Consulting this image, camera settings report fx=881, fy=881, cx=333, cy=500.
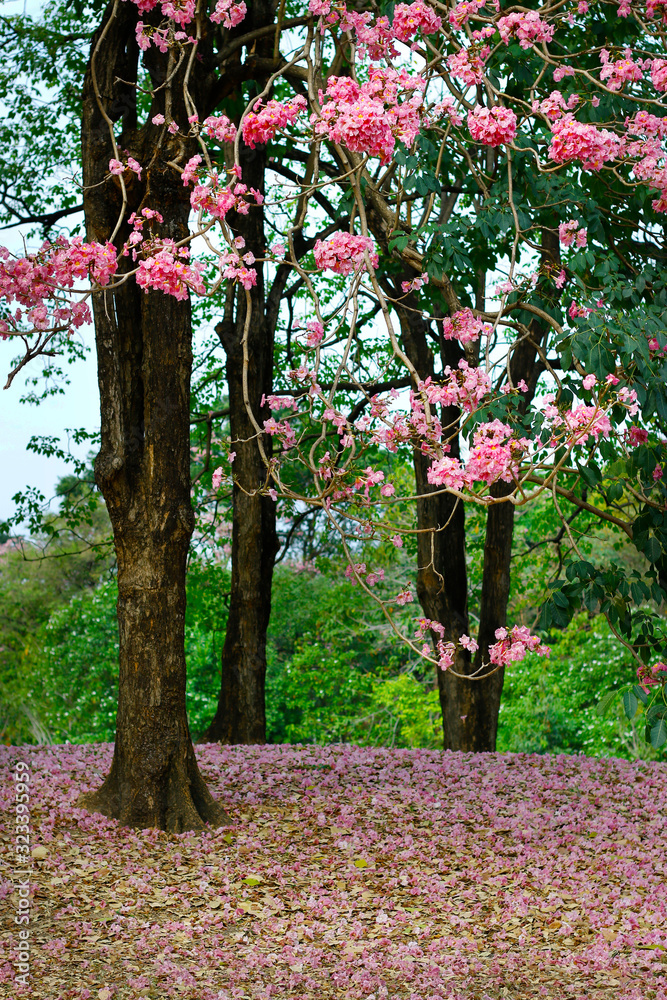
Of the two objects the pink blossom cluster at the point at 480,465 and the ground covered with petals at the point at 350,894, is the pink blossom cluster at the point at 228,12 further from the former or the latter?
the ground covered with petals at the point at 350,894

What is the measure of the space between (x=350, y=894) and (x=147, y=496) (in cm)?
265

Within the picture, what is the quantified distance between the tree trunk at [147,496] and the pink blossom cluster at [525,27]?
2150 millimetres

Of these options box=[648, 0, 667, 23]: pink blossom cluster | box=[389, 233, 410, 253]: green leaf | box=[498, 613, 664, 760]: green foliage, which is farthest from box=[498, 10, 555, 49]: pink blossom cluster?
box=[498, 613, 664, 760]: green foliage

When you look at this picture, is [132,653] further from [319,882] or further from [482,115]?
[482,115]

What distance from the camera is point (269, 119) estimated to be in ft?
12.9

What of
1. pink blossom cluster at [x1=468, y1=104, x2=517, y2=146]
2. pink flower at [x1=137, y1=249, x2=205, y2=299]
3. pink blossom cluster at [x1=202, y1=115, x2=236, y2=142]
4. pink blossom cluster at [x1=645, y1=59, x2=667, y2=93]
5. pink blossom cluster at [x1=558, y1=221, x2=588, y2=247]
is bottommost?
pink flower at [x1=137, y1=249, x2=205, y2=299]

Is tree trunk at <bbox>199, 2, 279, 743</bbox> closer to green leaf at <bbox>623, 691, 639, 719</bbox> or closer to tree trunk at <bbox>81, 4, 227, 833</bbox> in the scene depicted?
tree trunk at <bbox>81, 4, 227, 833</bbox>

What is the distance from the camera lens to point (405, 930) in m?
4.46

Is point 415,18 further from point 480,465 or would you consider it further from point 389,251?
point 480,465

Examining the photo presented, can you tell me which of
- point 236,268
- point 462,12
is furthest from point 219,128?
point 462,12

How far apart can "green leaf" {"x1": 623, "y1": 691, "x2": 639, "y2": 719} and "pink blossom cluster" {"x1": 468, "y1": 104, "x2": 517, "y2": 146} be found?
277cm

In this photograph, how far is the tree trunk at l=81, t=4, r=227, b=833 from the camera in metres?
5.48

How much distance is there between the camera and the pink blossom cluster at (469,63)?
4695 mm

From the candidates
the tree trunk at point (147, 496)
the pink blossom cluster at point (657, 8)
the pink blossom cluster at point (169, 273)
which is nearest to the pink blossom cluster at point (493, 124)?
the pink blossom cluster at point (169, 273)
